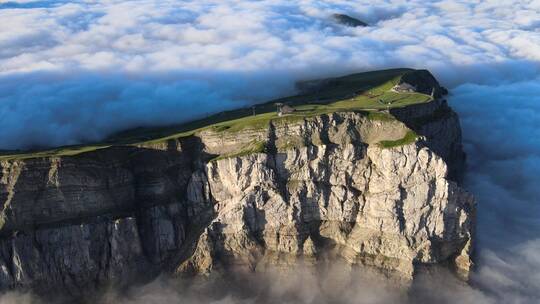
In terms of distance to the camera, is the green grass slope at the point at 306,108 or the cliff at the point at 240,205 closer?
the cliff at the point at 240,205

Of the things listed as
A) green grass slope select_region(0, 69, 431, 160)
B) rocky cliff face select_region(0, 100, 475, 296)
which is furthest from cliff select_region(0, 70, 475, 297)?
green grass slope select_region(0, 69, 431, 160)

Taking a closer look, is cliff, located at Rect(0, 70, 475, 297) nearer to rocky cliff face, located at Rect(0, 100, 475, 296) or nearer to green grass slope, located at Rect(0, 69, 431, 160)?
rocky cliff face, located at Rect(0, 100, 475, 296)

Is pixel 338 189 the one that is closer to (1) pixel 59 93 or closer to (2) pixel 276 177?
(2) pixel 276 177

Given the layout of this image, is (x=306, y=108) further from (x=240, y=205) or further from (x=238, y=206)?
(x=238, y=206)

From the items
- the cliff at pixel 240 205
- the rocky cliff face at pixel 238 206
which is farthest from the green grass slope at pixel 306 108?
the cliff at pixel 240 205

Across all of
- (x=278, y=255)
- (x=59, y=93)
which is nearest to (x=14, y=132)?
(x=59, y=93)

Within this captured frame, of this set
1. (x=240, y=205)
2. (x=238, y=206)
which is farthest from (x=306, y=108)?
(x=238, y=206)

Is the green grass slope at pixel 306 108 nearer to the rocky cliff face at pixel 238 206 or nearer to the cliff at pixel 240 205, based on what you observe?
the rocky cliff face at pixel 238 206
